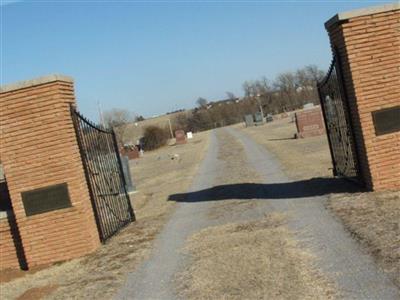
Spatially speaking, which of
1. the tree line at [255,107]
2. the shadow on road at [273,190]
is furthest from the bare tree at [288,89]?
the shadow on road at [273,190]

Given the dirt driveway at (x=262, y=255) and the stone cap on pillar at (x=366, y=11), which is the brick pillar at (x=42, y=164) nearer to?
the dirt driveway at (x=262, y=255)

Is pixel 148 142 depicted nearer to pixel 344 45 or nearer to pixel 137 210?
pixel 137 210

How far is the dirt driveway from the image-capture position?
19.9 ft

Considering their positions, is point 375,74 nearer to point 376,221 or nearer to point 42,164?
point 376,221

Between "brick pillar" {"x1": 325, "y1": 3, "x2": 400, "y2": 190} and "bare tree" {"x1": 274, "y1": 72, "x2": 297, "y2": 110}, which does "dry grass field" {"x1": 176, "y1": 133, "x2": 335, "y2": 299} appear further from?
"bare tree" {"x1": 274, "y1": 72, "x2": 297, "y2": 110}

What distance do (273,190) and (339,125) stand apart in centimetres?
203

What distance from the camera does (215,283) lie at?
22.3 feet

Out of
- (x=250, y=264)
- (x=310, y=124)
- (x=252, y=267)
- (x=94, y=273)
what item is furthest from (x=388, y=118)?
(x=310, y=124)

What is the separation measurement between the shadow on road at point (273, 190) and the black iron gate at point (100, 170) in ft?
7.30

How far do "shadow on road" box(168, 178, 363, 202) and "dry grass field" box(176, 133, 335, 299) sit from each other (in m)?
1.78

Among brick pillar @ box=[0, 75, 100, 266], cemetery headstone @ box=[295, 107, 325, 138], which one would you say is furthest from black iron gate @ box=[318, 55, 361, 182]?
cemetery headstone @ box=[295, 107, 325, 138]

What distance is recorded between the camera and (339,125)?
12703 millimetres

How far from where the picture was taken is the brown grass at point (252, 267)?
6.09 m

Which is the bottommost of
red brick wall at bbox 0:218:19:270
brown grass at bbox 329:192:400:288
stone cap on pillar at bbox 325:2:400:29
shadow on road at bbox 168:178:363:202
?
shadow on road at bbox 168:178:363:202
